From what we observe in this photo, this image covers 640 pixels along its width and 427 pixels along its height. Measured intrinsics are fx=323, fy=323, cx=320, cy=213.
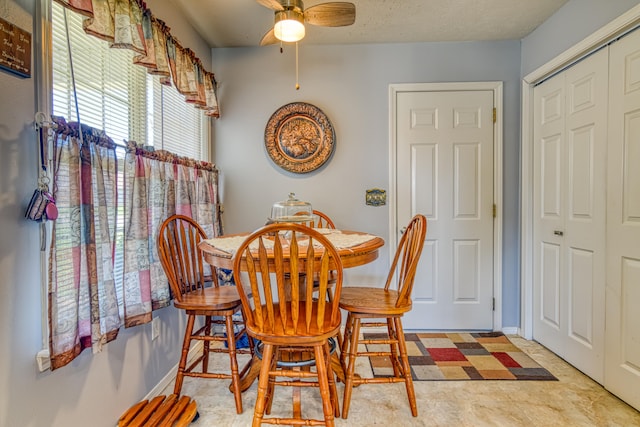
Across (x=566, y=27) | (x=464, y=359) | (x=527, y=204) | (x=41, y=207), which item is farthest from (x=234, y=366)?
(x=566, y=27)

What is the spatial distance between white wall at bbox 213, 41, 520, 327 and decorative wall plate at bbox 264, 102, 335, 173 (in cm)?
8

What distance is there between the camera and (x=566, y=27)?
2170 millimetres

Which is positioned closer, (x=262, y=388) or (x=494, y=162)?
(x=262, y=388)

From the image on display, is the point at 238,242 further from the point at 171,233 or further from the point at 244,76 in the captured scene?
the point at 244,76

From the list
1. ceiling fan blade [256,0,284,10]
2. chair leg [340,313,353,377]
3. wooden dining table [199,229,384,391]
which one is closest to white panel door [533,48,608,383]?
wooden dining table [199,229,384,391]

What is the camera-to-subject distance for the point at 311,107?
2721 millimetres

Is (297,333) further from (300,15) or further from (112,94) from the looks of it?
(300,15)

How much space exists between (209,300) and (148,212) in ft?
1.88

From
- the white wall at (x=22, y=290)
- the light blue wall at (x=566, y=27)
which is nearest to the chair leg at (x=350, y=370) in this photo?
the white wall at (x=22, y=290)

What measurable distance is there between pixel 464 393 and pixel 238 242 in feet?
5.09

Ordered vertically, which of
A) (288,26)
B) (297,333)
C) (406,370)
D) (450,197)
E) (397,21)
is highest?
(397,21)

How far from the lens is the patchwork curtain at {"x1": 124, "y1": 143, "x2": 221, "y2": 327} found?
1568 millimetres

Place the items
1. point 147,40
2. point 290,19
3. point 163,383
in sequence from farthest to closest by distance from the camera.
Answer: point 163,383 < point 290,19 < point 147,40

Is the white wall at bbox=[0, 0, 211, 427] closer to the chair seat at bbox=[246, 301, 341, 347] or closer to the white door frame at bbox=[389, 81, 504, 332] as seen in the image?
the chair seat at bbox=[246, 301, 341, 347]
